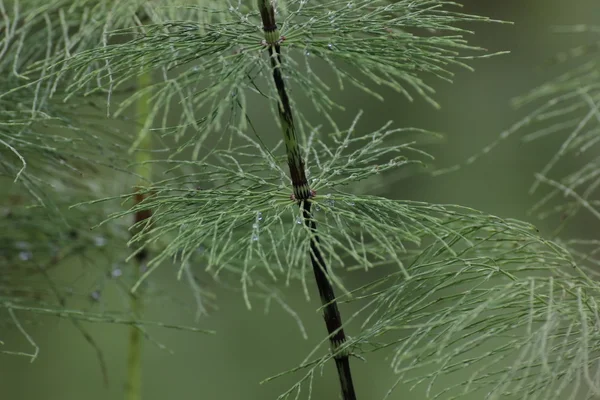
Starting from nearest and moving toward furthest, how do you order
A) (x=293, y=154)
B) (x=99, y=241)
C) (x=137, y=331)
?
(x=293, y=154), (x=137, y=331), (x=99, y=241)

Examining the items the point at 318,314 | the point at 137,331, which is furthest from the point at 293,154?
the point at 318,314

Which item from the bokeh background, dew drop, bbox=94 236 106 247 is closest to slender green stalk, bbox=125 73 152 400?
dew drop, bbox=94 236 106 247

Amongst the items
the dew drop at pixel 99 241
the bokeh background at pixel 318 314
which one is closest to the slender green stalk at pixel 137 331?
the dew drop at pixel 99 241

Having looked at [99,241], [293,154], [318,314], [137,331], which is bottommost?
[318,314]

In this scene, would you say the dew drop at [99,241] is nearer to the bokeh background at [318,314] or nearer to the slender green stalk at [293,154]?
the slender green stalk at [293,154]

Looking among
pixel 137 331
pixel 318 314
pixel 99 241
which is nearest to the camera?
pixel 137 331

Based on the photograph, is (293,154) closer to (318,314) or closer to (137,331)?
(137,331)

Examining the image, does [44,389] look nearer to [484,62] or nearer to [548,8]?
[484,62]

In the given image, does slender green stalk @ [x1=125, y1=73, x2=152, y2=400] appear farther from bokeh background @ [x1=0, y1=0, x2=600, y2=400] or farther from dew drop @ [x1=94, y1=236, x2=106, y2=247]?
bokeh background @ [x1=0, y1=0, x2=600, y2=400]

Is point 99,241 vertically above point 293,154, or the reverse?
point 293,154
